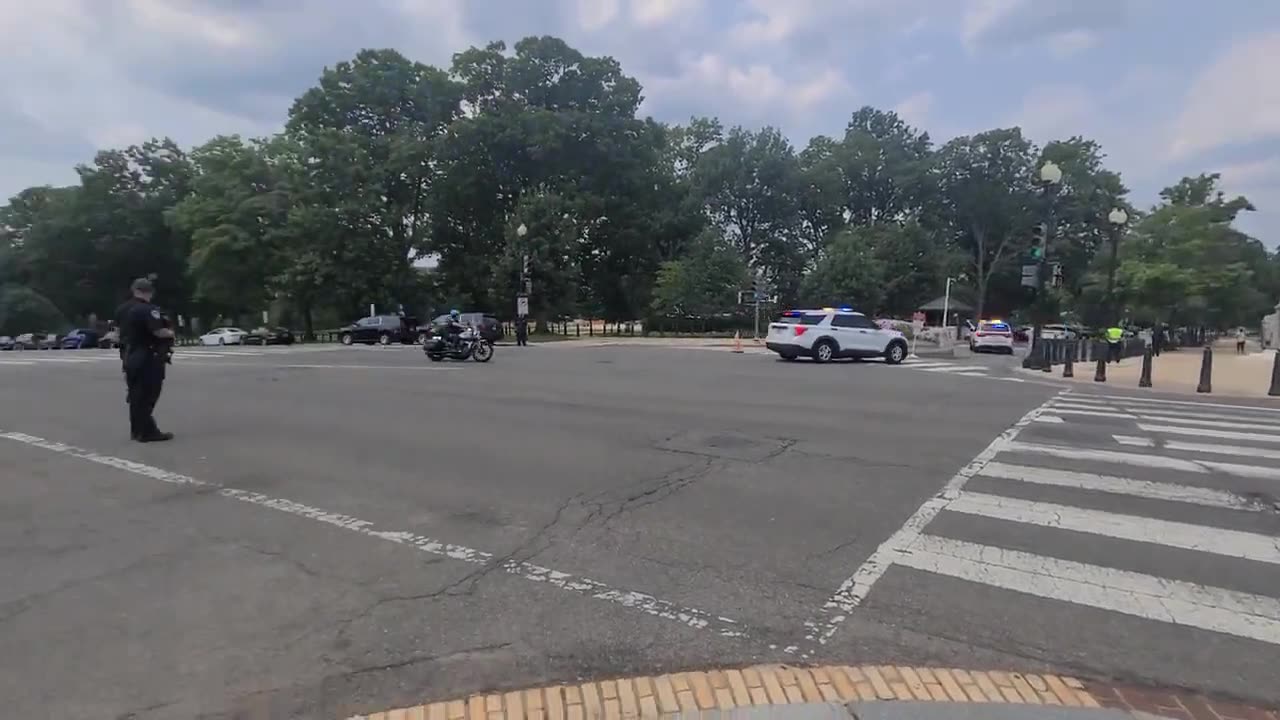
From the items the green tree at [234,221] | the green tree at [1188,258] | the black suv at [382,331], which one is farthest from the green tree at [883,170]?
the green tree at [234,221]

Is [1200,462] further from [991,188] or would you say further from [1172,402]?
[991,188]

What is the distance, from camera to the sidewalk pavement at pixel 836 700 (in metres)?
3.02

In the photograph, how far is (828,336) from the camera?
76.6ft

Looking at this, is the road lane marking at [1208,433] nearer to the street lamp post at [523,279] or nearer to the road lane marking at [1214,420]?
the road lane marking at [1214,420]

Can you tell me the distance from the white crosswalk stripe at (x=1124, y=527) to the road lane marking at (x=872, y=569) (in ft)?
0.17

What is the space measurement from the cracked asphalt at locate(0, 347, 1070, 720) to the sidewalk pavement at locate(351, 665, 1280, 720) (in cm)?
14

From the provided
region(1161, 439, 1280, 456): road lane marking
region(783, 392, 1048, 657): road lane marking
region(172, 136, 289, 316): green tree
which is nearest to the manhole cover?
region(783, 392, 1048, 657): road lane marking

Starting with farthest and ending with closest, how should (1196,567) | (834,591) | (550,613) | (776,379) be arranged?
(776,379)
(1196,567)
(834,591)
(550,613)

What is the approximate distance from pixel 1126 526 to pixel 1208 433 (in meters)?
5.72

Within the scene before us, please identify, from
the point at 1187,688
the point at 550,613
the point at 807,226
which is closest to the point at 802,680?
the point at 550,613

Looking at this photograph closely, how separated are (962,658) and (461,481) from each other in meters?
4.62

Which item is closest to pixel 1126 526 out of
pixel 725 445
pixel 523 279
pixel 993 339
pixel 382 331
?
pixel 725 445

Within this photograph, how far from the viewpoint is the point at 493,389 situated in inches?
569

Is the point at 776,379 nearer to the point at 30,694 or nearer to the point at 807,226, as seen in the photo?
the point at 30,694
